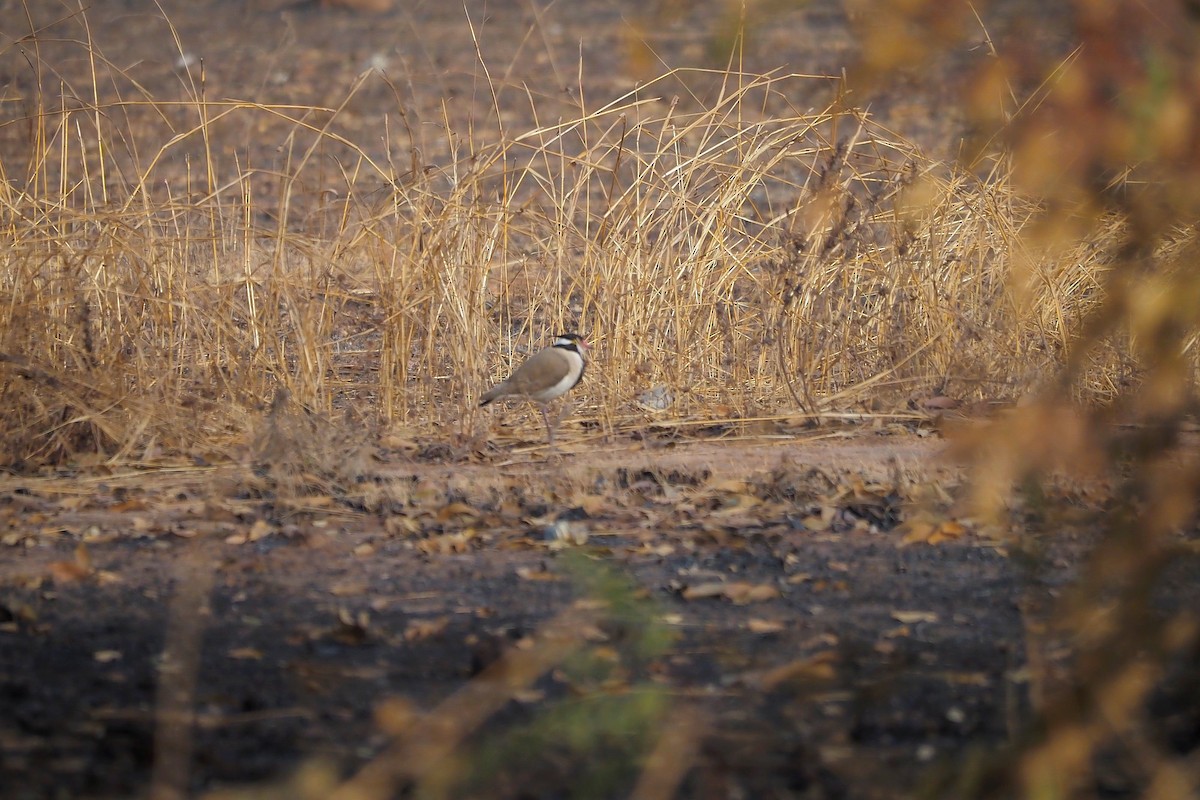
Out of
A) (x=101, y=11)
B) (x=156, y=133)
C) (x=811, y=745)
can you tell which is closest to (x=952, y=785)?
(x=811, y=745)

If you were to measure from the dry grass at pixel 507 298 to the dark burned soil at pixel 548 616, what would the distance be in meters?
0.43

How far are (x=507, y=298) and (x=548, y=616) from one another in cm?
252

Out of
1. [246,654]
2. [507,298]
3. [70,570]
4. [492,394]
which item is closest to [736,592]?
[246,654]

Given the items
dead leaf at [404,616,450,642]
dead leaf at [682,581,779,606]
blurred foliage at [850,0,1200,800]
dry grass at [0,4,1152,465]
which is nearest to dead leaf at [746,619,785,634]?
dead leaf at [682,581,779,606]

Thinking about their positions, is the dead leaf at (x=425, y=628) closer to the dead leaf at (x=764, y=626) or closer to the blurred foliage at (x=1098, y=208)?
the dead leaf at (x=764, y=626)

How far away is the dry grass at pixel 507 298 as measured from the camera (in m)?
5.40

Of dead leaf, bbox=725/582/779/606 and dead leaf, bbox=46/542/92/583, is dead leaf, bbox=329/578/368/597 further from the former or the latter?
dead leaf, bbox=725/582/779/606

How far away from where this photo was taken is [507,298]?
19.9 feet

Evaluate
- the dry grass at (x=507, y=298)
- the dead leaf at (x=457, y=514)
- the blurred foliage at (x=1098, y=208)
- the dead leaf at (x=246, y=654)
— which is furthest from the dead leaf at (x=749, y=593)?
the dry grass at (x=507, y=298)

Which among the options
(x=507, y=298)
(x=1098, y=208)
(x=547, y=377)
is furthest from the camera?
(x=507, y=298)

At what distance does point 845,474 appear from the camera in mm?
4918

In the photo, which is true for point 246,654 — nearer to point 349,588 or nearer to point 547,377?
point 349,588

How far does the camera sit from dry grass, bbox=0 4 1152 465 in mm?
5398

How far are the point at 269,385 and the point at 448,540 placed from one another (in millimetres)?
1702
